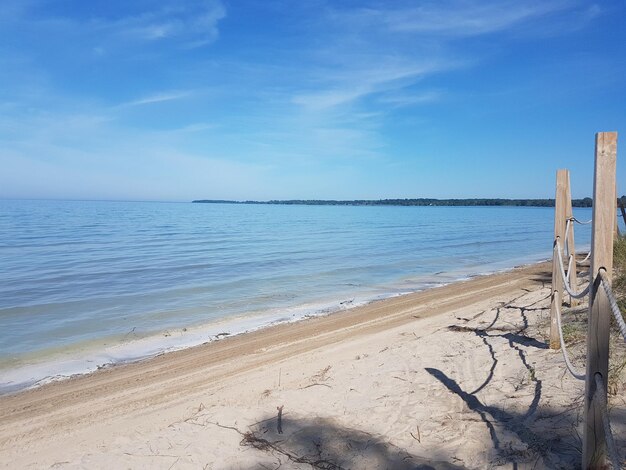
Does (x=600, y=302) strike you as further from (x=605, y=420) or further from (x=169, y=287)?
(x=169, y=287)

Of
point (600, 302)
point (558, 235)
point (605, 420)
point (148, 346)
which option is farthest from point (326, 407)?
point (148, 346)

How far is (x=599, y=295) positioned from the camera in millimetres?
2541

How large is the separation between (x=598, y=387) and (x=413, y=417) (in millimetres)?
1845

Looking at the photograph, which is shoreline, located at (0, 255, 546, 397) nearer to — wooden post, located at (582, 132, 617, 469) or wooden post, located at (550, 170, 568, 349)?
wooden post, located at (550, 170, 568, 349)

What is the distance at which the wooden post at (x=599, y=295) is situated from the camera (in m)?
2.53

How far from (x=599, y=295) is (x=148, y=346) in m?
7.34

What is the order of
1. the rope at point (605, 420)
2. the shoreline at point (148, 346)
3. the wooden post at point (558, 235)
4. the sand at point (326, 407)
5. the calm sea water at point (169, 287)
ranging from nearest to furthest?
the rope at point (605, 420), the sand at point (326, 407), the wooden post at point (558, 235), the shoreline at point (148, 346), the calm sea water at point (169, 287)

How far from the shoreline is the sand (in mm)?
390

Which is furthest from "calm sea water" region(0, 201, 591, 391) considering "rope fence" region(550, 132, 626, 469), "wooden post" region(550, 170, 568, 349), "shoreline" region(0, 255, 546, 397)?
"rope fence" region(550, 132, 626, 469)

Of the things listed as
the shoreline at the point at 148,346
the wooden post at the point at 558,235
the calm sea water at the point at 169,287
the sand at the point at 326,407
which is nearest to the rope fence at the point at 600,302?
the sand at the point at 326,407

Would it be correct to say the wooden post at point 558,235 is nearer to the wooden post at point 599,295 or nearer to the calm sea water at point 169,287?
the wooden post at point 599,295

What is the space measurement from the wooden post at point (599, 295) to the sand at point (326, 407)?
1.57ft

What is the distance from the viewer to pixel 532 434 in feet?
11.1

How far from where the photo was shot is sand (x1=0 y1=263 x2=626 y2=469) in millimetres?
3506
